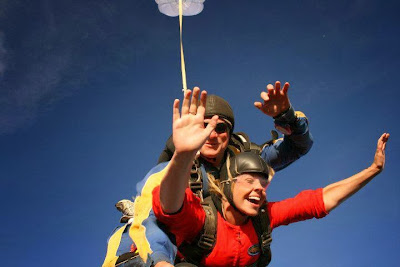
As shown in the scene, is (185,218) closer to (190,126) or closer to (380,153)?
(190,126)

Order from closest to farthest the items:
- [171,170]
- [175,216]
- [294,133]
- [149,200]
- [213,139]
Answer: [171,170] → [175,216] → [149,200] → [213,139] → [294,133]

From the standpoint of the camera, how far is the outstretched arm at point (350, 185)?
4078 millimetres

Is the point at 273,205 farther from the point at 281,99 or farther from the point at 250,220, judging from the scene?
the point at 281,99

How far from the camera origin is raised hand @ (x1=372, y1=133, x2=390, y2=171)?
4156mm

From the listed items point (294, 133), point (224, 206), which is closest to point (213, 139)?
point (224, 206)

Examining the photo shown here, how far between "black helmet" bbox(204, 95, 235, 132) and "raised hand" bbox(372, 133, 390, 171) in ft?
5.37

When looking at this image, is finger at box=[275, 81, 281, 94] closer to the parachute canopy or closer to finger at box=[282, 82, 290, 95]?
finger at box=[282, 82, 290, 95]

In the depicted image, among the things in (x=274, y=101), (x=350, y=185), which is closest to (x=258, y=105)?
(x=274, y=101)

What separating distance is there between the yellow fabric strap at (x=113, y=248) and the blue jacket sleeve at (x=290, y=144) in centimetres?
215

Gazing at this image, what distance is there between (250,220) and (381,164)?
1.51m

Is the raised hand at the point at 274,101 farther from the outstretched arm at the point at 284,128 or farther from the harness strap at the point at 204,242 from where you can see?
the harness strap at the point at 204,242

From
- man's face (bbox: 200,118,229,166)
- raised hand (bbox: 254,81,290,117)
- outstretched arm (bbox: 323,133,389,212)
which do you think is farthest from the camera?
man's face (bbox: 200,118,229,166)

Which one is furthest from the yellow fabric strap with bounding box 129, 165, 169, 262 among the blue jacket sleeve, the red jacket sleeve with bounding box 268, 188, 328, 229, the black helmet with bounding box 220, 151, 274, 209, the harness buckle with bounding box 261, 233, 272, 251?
the blue jacket sleeve

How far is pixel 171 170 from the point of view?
2.89 meters
